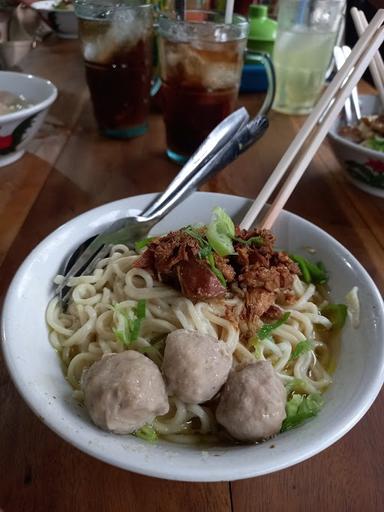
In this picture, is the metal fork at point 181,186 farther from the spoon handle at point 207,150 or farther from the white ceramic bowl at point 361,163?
the white ceramic bowl at point 361,163

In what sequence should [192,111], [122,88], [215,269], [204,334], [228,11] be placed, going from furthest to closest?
1. [122,88]
2. [192,111]
3. [228,11]
4. [215,269]
5. [204,334]

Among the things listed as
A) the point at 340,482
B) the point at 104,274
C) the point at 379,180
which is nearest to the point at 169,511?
the point at 340,482

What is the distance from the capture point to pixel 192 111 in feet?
6.56

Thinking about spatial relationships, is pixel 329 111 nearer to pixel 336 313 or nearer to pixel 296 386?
pixel 336 313

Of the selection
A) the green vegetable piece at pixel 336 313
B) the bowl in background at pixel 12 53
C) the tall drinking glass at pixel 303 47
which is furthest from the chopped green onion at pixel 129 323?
the bowl in background at pixel 12 53

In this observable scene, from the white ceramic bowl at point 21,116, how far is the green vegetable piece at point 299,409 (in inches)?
60.1

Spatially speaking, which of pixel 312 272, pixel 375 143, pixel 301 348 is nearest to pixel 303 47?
pixel 375 143

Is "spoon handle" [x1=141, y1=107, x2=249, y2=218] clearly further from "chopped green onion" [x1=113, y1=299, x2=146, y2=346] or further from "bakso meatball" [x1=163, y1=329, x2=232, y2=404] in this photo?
"bakso meatball" [x1=163, y1=329, x2=232, y2=404]

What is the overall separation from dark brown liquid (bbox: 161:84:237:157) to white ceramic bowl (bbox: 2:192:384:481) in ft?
2.26

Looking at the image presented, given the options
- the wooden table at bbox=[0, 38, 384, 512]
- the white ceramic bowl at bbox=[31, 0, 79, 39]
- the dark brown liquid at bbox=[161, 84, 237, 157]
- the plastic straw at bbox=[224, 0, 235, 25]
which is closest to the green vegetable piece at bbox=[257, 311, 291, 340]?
the wooden table at bbox=[0, 38, 384, 512]

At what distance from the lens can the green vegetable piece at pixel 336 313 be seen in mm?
1217

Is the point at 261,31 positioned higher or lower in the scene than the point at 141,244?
higher

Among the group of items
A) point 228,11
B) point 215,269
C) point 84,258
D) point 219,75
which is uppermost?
point 228,11

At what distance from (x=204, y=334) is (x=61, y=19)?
3.83 m
